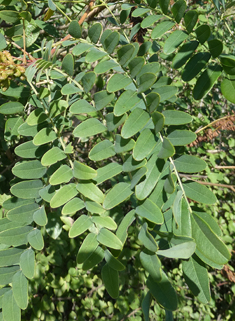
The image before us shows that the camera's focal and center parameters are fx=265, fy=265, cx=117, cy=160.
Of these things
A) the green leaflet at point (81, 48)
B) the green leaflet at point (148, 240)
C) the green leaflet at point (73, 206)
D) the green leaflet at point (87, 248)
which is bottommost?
the green leaflet at point (87, 248)

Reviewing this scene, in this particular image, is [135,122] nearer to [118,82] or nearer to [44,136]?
[118,82]

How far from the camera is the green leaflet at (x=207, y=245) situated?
49 centimetres

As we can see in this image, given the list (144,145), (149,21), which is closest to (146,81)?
(144,145)

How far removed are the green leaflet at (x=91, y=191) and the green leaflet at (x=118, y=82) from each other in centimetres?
25

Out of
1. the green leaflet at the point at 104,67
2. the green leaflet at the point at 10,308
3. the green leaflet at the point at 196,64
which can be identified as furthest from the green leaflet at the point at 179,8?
the green leaflet at the point at 10,308

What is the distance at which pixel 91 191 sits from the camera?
2.19 feet

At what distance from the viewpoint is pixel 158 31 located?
79 cm

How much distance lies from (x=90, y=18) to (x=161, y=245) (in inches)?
39.9

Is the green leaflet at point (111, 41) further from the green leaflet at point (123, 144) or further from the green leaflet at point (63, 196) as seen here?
the green leaflet at point (63, 196)

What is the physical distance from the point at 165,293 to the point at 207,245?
0.14m

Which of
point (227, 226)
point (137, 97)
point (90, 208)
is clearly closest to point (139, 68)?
point (137, 97)

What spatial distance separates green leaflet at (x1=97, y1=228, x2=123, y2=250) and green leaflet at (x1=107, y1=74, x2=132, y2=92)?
36cm

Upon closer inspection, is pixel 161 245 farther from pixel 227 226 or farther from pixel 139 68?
pixel 227 226

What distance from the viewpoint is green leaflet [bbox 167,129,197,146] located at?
680mm
